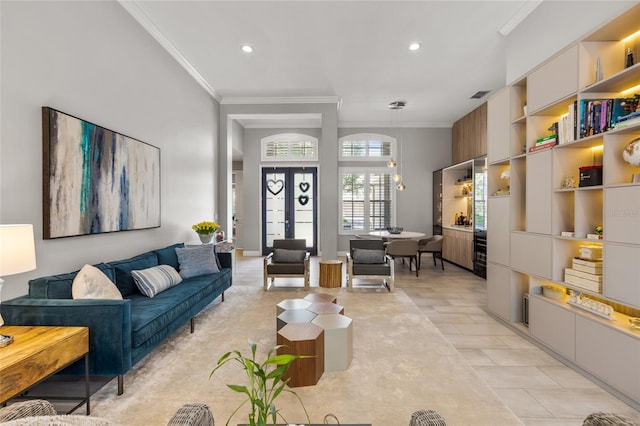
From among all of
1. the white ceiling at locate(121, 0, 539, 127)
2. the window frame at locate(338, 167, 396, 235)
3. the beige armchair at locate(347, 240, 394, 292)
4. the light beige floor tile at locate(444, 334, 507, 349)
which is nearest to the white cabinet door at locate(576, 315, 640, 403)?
the light beige floor tile at locate(444, 334, 507, 349)

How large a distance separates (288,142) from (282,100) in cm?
238

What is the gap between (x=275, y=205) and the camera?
8.79 m

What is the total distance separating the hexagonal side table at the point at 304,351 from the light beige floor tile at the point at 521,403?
54.8 inches

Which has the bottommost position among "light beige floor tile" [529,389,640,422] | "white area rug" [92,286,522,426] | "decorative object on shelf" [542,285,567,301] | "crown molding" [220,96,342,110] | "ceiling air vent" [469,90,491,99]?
"light beige floor tile" [529,389,640,422]

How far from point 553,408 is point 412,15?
4081 millimetres

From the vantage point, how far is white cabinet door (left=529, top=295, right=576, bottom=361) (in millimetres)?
2717

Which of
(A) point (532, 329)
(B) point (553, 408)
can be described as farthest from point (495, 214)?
(B) point (553, 408)

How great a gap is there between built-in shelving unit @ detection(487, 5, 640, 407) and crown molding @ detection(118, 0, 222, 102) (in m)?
4.40

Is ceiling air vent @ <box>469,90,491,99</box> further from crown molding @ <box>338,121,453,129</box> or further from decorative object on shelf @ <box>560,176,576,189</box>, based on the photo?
decorative object on shelf @ <box>560,176,576,189</box>

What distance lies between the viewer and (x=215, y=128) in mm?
6238

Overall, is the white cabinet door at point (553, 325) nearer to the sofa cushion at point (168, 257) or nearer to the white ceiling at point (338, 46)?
the white ceiling at point (338, 46)

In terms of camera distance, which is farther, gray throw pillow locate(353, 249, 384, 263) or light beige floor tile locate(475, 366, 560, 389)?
gray throw pillow locate(353, 249, 384, 263)

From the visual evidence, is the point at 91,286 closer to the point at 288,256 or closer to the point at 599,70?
the point at 288,256

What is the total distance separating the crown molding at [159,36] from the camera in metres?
3.48
